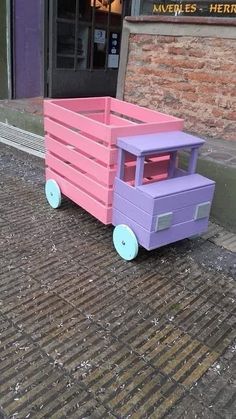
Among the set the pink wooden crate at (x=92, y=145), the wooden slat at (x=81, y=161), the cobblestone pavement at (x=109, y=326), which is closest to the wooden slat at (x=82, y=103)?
the pink wooden crate at (x=92, y=145)

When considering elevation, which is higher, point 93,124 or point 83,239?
point 93,124

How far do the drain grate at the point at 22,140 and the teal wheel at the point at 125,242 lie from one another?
2.47 m

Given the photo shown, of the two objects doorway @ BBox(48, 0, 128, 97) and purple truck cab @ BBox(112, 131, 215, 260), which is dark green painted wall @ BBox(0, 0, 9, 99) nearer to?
doorway @ BBox(48, 0, 128, 97)

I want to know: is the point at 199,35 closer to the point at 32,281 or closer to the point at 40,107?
the point at 40,107

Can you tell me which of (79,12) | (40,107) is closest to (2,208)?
(40,107)

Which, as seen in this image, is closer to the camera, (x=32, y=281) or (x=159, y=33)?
(x=32, y=281)

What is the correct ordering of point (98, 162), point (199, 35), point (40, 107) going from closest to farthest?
point (98, 162) → point (199, 35) → point (40, 107)

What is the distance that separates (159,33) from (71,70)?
2.43 meters

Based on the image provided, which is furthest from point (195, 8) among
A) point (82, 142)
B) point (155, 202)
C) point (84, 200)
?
point (155, 202)

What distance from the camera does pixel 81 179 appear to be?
3.40 metres

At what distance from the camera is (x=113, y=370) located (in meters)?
2.13

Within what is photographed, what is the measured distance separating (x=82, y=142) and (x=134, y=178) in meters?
0.53

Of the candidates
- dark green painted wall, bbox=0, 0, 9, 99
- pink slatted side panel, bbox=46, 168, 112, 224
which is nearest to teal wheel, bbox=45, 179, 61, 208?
pink slatted side panel, bbox=46, 168, 112, 224

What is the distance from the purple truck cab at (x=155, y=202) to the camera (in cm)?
281
